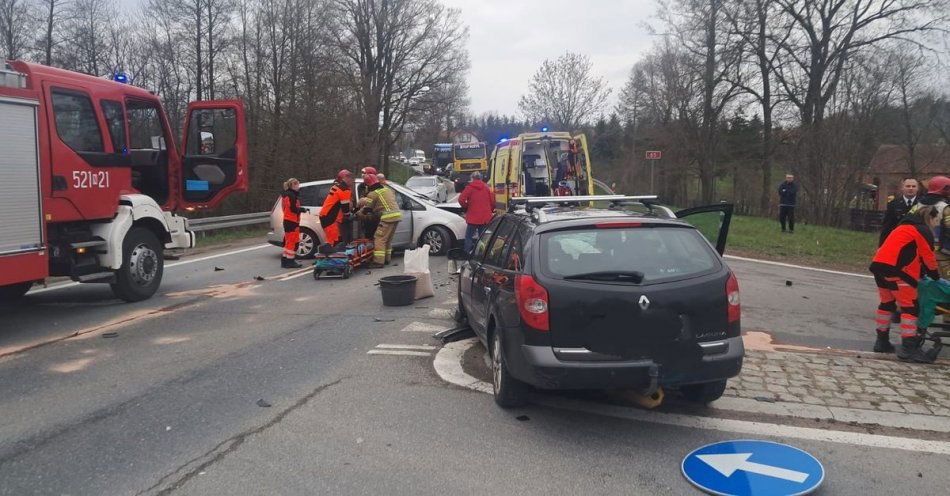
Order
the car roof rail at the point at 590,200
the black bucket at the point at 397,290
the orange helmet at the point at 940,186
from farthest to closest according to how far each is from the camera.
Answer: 1. the black bucket at the point at 397,290
2. the orange helmet at the point at 940,186
3. the car roof rail at the point at 590,200

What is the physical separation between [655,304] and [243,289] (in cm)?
788

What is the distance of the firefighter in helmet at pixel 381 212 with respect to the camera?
12.1m

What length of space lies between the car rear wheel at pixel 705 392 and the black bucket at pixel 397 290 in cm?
460

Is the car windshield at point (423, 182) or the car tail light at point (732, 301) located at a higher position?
the car windshield at point (423, 182)

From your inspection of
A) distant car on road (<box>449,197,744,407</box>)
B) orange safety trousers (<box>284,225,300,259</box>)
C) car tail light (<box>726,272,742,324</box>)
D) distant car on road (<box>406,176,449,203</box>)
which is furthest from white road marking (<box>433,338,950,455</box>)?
distant car on road (<box>406,176,449,203</box>)

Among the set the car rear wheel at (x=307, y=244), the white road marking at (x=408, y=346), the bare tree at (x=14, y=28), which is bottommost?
the white road marking at (x=408, y=346)

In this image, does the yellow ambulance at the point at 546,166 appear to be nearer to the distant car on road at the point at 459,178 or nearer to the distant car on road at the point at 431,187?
the distant car on road at the point at 431,187

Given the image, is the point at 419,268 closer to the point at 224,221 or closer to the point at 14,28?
the point at 224,221

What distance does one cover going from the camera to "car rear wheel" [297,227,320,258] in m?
14.0

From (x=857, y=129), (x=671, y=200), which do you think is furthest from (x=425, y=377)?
(x=671, y=200)

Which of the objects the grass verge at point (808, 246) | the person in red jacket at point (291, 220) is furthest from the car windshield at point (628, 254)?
the grass verge at point (808, 246)

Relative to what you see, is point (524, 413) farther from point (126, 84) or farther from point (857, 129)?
point (857, 129)

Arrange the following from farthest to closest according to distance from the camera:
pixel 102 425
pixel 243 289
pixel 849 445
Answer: pixel 243 289 < pixel 102 425 < pixel 849 445

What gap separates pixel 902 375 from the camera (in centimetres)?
578
